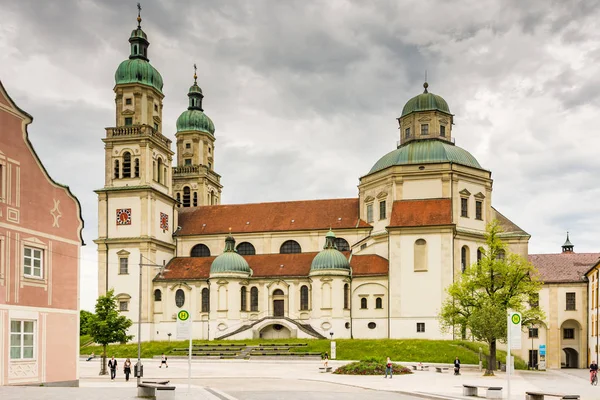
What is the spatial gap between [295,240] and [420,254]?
16.5 meters

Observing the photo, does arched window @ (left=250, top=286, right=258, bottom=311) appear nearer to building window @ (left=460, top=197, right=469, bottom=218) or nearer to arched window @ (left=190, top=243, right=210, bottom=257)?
arched window @ (left=190, top=243, right=210, bottom=257)

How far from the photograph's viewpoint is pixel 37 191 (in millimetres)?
30172

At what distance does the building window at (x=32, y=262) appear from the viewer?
29.4m

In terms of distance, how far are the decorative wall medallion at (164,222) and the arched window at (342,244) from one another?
19.3 metres

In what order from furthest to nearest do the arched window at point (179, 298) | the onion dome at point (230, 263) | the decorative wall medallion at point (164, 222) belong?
the decorative wall medallion at point (164, 222), the arched window at point (179, 298), the onion dome at point (230, 263)

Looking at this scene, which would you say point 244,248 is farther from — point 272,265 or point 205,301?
point 205,301

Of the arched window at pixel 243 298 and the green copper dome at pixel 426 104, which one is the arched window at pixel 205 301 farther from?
the green copper dome at pixel 426 104

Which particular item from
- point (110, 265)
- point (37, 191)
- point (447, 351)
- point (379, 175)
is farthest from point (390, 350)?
point (37, 191)

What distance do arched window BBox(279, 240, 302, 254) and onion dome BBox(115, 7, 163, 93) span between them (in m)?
22.5

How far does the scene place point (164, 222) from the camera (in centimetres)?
8394

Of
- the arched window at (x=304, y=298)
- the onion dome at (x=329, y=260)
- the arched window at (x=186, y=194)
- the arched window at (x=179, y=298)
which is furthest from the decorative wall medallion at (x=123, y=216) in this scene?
the onion dome at (x=329, y=260)

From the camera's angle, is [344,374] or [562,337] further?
[562,337]

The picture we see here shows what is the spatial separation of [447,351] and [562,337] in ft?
84.6

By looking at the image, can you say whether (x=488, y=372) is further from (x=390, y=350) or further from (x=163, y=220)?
(x=163, y=220)
